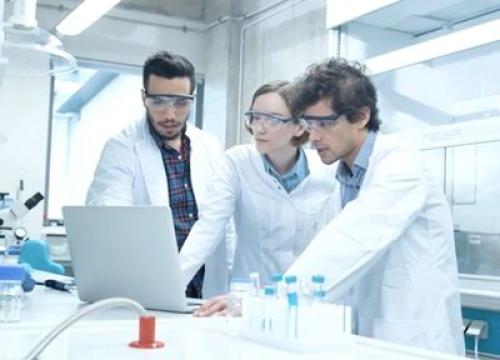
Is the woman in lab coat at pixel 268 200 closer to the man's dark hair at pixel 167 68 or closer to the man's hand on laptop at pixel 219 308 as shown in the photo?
the man's dark hair at pixel 167 68

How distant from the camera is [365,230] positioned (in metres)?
1.50

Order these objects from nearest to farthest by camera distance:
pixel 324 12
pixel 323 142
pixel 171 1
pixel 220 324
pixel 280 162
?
pixel 220 324, pixel 323 142, pixel 280 162, pixel 324 12, pixel 171 1

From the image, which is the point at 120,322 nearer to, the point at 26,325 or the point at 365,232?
the point at 26,325

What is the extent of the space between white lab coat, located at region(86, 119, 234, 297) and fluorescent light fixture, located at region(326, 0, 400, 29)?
2.77ft

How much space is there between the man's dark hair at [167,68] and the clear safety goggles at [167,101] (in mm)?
45

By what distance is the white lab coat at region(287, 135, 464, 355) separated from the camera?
1.49 meters

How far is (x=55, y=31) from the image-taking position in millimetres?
4738

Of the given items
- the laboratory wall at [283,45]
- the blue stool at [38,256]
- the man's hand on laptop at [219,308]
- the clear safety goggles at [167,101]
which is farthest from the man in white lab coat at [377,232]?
the laboratory wall at [283,45]

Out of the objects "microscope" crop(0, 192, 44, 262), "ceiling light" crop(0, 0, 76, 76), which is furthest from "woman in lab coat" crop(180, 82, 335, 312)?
"microscope" crop(0, 192, 44, 262)

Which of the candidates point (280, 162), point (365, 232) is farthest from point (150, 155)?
point (365, 232)

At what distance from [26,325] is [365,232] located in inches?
28.2

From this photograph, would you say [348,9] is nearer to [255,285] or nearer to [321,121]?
[321,121]

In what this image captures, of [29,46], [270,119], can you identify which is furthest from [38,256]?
[270,119]

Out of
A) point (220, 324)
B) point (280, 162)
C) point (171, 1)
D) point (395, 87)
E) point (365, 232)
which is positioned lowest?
point (220, 324)
